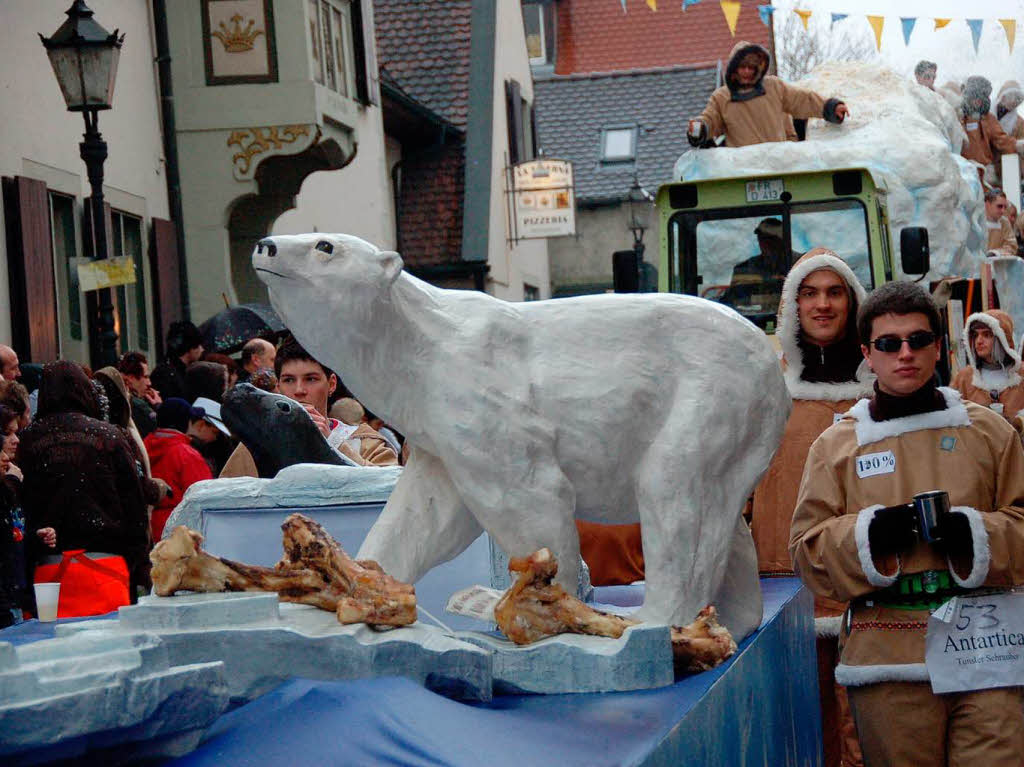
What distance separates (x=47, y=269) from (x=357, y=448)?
7103mm

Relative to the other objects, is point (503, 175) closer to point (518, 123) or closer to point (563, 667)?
point (518, 123)

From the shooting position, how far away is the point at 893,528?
400 cm

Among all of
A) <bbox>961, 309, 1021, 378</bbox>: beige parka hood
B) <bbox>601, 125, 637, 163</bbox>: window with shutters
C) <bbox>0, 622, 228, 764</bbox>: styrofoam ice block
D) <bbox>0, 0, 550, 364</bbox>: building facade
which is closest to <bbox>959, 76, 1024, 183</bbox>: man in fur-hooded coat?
<bbox>0, 0, 550, 364</bbox>: building facade

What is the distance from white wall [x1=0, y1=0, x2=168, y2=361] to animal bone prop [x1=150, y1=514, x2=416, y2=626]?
897cm

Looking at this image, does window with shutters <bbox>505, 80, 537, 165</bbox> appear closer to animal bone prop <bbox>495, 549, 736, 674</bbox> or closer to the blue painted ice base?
the blue painted ice base

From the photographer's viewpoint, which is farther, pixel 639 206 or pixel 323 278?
pixel 639 206

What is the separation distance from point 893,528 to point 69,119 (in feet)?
32.3

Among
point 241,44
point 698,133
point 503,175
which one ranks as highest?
point 241,44

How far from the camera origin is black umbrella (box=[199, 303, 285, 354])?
12102mm

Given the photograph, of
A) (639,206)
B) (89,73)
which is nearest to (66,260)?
(89,73)

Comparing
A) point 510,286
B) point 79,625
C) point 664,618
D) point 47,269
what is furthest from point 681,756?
point 510,286

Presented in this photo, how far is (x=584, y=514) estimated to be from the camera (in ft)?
11.3

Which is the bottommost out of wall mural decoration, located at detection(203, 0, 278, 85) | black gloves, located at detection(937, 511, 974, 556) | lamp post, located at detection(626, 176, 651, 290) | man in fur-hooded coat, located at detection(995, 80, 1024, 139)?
black gloves, located at detection(937, 511, 974, 556)

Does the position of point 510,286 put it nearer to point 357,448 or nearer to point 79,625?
point 357,448
